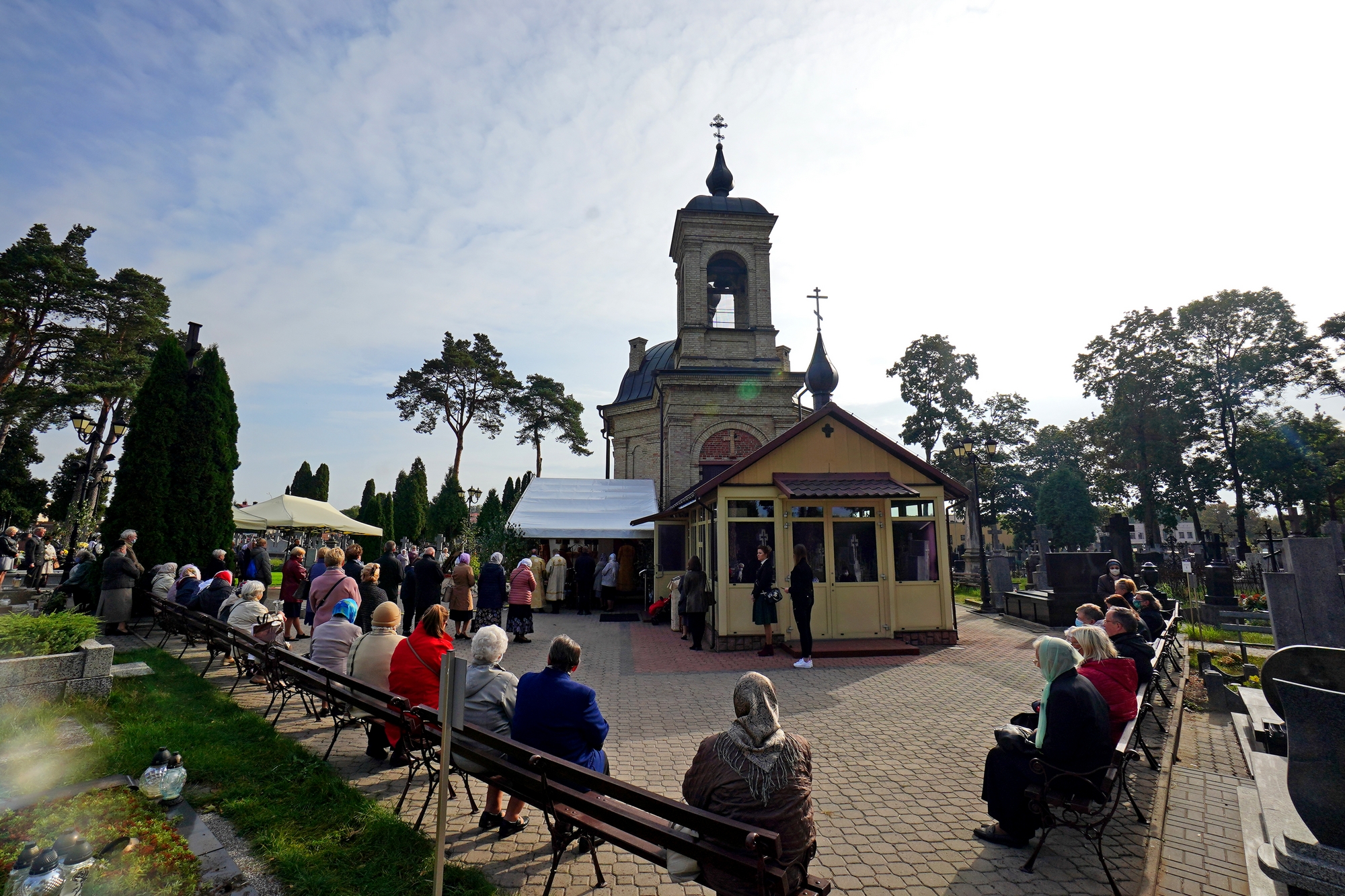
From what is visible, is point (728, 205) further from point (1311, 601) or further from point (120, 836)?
point (120, 836)

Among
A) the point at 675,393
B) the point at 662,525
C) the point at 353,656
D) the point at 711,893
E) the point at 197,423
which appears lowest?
the point at 711,893

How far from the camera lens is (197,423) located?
12.5m

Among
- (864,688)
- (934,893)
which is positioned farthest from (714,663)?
(934,893)

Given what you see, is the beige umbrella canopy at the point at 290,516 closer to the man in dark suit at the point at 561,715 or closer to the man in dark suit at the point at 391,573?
the man in dark suit at the point at 391,573

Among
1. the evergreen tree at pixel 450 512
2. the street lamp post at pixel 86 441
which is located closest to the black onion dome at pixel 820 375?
the street lamp post at pixel 86 441

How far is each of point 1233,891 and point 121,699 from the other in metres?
9.41

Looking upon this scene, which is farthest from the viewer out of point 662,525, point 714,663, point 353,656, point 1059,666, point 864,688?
point 662,525

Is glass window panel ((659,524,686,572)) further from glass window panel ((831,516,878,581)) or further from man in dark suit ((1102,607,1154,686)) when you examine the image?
man in dark suit ((1102,607,1154,686))

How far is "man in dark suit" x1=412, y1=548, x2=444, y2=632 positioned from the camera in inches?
409

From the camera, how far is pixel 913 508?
11.8 m

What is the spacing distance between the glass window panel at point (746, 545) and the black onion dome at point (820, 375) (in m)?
6.41

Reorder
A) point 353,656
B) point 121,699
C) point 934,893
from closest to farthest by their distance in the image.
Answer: point 934,893, point 353,656, point 121,699

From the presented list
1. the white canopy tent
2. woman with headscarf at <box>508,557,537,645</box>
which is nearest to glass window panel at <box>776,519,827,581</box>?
woman with headscarf at <box>508,557,537,645</box>

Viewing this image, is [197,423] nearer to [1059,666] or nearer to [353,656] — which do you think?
[353,656]
